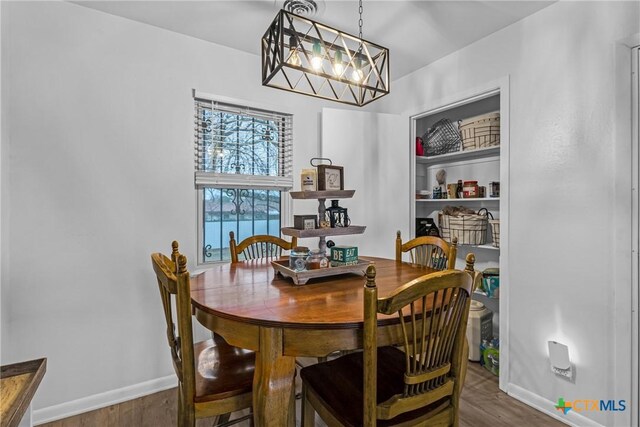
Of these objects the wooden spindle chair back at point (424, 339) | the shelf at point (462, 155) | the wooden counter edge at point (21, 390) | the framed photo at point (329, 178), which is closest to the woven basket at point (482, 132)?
the shelf at point (462, 155)

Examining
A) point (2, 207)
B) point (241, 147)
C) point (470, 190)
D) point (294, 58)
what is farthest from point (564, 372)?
point (2, 207)

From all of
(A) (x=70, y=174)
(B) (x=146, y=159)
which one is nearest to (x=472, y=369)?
(B) (x=146, y=159)

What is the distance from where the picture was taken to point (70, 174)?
1962 mm

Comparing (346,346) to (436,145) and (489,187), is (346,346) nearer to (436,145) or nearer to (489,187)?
(489,187)

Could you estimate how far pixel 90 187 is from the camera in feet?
6.63

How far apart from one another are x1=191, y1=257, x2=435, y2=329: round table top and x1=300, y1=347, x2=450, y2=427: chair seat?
29cm

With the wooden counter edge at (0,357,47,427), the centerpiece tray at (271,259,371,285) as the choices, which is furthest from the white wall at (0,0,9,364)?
the centerpiece tray at (271,259,371,285)

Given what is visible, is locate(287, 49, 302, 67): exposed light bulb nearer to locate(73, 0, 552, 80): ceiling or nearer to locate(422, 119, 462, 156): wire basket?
locate(73, 0, 552, 80): ceiling

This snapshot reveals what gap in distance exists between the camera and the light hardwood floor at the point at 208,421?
6.19 feet

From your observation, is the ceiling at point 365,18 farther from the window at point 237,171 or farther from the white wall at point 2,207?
the white wall at point 2,207

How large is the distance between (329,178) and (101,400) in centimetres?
204

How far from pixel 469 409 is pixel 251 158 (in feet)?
7.88

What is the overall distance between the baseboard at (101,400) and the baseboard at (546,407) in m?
2.39

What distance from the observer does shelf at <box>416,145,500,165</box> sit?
2.64 metres
